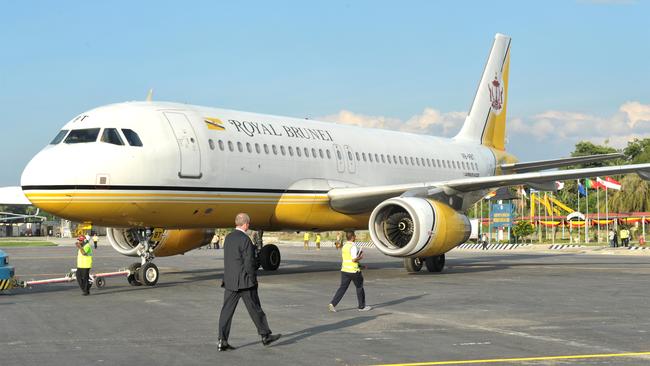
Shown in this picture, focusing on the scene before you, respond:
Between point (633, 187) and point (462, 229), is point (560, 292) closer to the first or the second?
point (462, 229)

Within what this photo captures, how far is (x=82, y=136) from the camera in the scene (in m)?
19.8

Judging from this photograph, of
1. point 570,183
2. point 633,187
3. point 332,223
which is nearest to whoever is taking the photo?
point 332,223

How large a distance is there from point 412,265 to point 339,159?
391 cm

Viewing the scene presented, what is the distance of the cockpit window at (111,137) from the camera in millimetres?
19688

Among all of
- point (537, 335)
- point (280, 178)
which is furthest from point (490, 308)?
point (280, 178)

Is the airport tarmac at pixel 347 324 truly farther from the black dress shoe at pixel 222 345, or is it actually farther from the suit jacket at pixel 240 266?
the suit jacket at pixel 240 266

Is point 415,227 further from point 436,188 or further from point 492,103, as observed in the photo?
point 492,103

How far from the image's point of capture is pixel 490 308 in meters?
14.9

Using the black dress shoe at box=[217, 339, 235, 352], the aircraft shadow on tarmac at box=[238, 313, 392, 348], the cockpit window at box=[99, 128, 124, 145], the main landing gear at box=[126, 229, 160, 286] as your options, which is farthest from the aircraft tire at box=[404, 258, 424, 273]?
the black dress shoe at box=[217, 339, 235, 352]

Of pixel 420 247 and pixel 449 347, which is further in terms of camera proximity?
pixel 420 247

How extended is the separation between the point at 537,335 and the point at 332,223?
14.0 m

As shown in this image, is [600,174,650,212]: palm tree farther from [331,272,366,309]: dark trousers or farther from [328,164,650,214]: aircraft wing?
[331,272,366,309]: dark trousers

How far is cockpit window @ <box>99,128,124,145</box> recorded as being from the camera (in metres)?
19.7

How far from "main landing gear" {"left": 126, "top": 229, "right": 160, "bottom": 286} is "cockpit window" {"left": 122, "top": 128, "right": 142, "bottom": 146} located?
2.42 m
